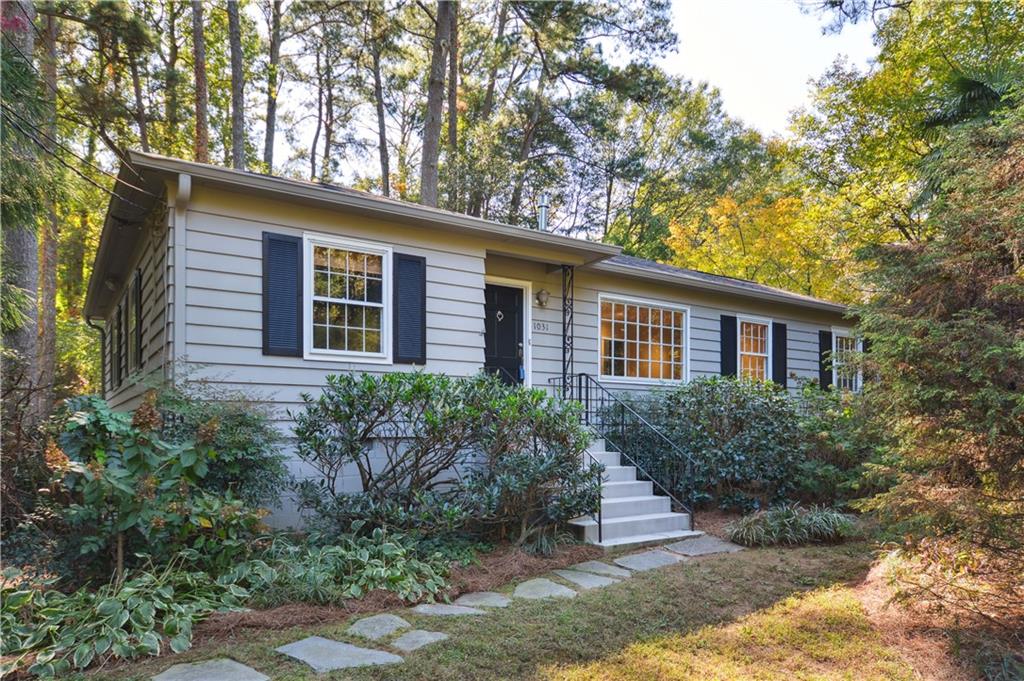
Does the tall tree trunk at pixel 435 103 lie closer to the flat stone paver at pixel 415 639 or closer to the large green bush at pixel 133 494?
the large green bush at pixel 133 494

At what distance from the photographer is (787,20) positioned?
905 centimetres

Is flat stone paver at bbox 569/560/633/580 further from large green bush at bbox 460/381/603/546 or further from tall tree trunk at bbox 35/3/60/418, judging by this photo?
tall tree trunk at bbox 35/3/60/418

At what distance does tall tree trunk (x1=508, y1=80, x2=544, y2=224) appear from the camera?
59.6ft

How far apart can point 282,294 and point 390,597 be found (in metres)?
3.12

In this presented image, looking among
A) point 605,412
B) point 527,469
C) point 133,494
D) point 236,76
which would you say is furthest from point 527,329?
point 236,76

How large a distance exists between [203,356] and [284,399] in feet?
2.61

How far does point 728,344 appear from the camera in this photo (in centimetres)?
1055

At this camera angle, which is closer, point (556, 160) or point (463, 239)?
point (463, 239)

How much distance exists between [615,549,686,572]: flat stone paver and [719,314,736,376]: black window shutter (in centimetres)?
526

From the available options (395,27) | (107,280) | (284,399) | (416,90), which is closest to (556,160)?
(416,90)

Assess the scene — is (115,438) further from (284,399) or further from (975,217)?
(975,217)

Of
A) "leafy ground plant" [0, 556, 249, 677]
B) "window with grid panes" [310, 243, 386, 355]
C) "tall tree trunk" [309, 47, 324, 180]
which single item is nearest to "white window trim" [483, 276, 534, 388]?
"window with grid panes" [310, 243, 386, 355]

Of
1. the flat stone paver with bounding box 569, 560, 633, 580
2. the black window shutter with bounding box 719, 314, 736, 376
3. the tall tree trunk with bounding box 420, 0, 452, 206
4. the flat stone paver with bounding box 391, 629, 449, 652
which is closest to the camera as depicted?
the flat stone paver with bounding box 391, 629, 449, 652

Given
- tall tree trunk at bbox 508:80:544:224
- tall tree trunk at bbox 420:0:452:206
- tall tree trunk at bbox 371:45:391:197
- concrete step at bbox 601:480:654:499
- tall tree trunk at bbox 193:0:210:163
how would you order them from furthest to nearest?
1. tall tree trunk at bbox 371:45:391:197
2. tall tree trunk at bbox 508:80:544:224
3. tall tree trunk at bbox 193:0:210:163
4. tall tree trunk at bbox 420:0:452:206
5. concrete step at bbox 601:480:654:499
